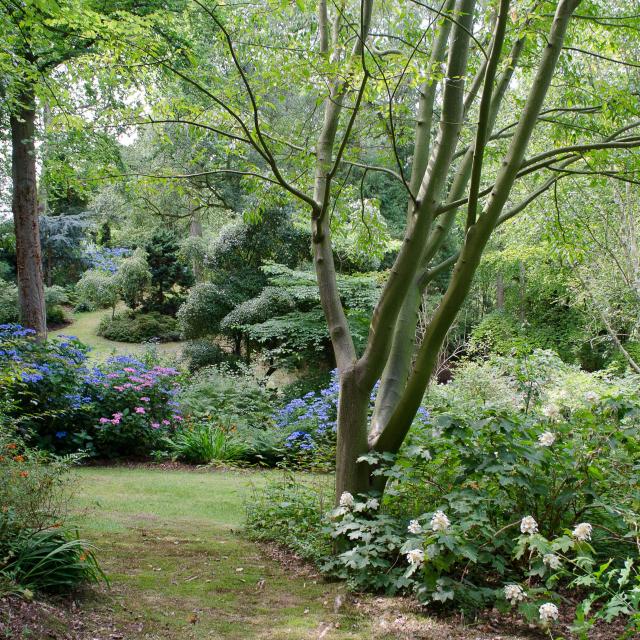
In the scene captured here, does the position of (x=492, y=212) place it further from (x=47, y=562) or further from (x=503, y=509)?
(x=47, y=562)

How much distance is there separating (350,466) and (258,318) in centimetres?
1014

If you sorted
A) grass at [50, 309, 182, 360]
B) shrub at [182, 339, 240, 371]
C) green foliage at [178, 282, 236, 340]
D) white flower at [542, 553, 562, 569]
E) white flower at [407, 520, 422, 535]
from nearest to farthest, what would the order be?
white flower at [542, 553, 562, 569] < white flower at [407, 520, 422, 535] < shrub at [182, 339, 240, 371] < green foliage at [178, 282, 236, 340] < grass at [50, 309, 182, 360]

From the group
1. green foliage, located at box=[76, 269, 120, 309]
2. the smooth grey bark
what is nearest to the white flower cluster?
the smooth grey bark

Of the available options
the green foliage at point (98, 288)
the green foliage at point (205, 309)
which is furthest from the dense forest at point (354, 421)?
the green foliage at point (98, 288)

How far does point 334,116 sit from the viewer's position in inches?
181

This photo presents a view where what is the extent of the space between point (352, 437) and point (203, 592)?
128cm

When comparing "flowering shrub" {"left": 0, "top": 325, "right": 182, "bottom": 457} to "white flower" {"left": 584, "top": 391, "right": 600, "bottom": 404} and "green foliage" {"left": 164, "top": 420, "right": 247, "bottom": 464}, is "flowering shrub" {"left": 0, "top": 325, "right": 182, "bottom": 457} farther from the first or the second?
"white flower" {"left": 584, "top": 391, "right": 600, "bottom": 404}

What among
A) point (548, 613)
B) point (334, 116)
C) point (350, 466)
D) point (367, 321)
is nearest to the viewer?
point (548, 613)

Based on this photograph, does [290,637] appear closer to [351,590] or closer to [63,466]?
[351,590]

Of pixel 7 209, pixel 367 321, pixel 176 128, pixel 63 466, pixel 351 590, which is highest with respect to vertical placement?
pixel 7 209

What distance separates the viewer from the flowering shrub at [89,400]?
24.3ft

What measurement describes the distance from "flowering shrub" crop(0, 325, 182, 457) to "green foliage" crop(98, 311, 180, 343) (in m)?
10.4

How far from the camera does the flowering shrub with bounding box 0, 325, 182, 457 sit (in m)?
7.39

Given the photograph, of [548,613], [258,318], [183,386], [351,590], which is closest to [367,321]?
[258,318]
